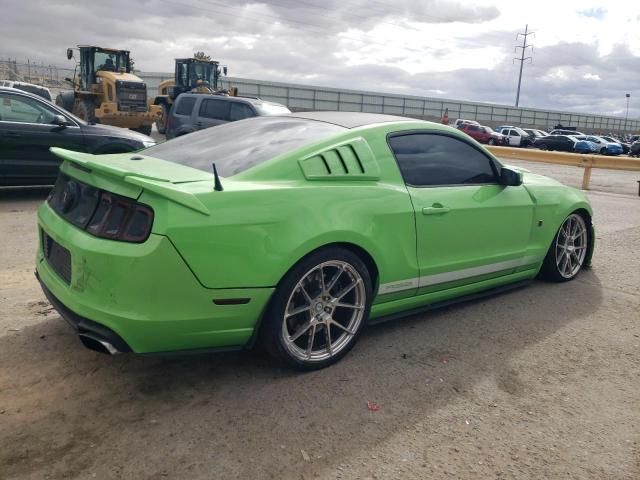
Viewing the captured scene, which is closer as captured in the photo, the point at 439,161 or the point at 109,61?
the point at 439,161

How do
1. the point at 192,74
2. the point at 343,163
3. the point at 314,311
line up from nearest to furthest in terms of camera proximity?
1. the point at 314,311
2. the point at 343,163
3. the point at 192,74

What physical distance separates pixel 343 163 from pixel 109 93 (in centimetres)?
1877

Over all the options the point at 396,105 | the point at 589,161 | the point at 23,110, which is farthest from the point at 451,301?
the point at 396,105

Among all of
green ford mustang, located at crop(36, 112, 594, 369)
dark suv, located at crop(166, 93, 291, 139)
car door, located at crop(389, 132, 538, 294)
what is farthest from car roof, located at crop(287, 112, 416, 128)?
dark suv, located at crop(166, 93, 291, 139)

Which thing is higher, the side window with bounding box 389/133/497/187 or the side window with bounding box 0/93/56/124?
the side window with bounding box 0/93/56/124

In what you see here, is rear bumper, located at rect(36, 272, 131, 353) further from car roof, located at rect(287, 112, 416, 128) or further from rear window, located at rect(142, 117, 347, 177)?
car roof, located at rect(287, 112, 416, 128)

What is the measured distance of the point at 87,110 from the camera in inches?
794

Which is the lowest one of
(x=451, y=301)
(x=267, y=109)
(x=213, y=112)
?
(x=451, y=301)

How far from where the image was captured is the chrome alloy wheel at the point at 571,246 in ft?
16.4

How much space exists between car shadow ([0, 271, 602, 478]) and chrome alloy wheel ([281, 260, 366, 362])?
0.50 ft

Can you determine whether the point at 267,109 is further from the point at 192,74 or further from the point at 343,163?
the point at 192,74

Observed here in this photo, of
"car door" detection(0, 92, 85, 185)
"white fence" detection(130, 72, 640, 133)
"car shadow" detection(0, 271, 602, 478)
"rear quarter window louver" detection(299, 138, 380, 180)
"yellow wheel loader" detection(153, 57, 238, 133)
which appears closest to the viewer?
"car shadow" detection(0, 271, 602, 478)

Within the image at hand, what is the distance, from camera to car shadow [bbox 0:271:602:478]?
2.39m

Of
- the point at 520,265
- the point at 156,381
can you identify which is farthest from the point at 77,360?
the point at 520,265
